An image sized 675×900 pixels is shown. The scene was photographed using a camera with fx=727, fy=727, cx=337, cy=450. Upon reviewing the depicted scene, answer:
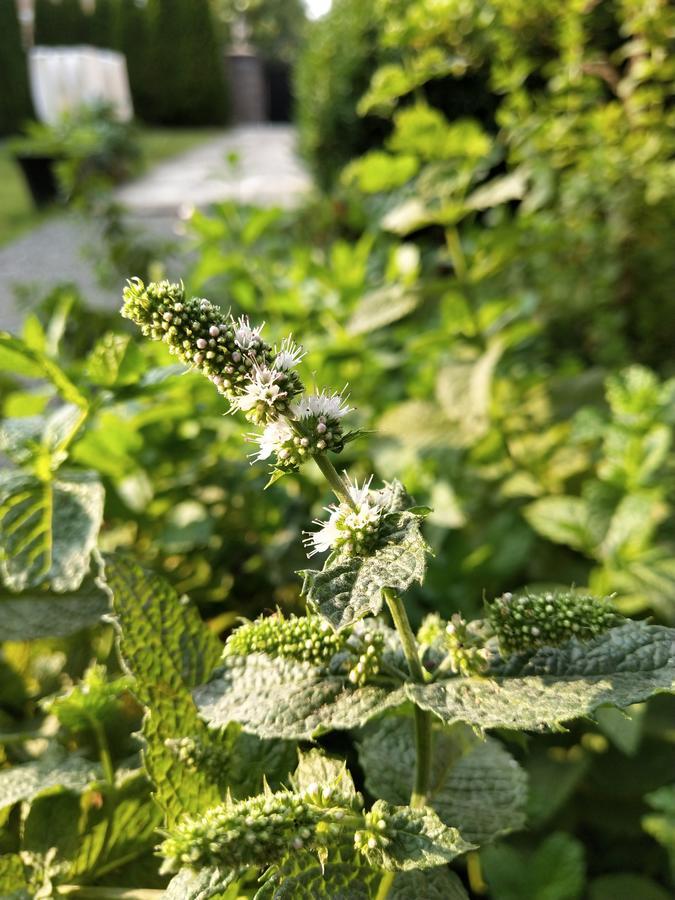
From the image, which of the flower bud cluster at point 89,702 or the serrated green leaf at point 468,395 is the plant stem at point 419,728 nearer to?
the flower bud cluster at point 89,702

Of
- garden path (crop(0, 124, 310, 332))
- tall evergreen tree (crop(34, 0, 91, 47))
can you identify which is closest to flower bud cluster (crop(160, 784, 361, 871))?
garden path (crop(0, 124, 310, 332))

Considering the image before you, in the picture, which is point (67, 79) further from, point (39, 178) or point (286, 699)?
point (286, 699)

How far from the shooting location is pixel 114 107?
1088cm

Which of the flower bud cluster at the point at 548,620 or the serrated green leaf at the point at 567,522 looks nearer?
the flower bud cluster at the point at 548,620

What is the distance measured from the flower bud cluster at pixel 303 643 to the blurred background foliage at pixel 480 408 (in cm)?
24

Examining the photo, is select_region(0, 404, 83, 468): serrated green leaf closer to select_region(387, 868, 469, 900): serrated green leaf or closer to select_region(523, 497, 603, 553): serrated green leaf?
select_region(387, 868, 469, 900): serrated green leaf

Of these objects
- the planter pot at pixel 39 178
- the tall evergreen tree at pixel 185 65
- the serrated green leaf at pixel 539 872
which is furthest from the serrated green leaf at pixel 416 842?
the tall evergreen tree at pixel 185 65

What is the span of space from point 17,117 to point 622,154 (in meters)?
14.2

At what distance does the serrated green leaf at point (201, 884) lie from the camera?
1.40 ft

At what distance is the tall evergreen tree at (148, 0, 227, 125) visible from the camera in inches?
635

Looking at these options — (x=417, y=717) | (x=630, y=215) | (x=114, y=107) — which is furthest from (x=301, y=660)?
(x=114, y=107)

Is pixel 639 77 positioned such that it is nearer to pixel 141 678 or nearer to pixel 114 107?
pixel 141 678

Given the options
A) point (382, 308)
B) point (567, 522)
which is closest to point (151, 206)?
point (382, 308)

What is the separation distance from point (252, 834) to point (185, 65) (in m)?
19.0
